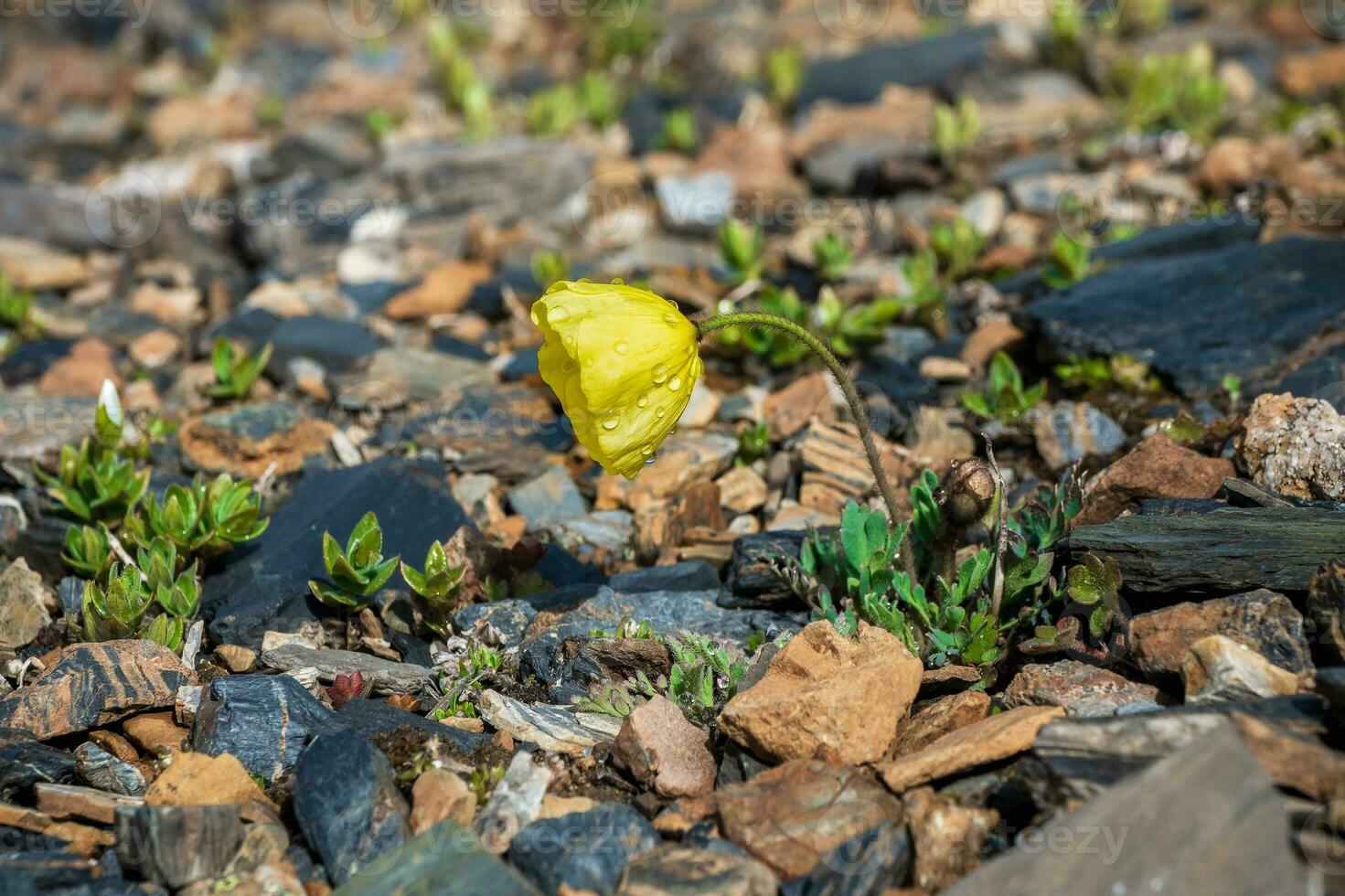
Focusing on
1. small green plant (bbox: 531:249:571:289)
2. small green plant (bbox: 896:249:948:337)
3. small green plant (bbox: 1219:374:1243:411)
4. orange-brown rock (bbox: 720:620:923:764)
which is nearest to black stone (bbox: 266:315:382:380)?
small green plant (bbox: 531:249:571:289)

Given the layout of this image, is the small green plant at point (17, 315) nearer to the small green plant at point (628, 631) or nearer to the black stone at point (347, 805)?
the small green plant at point (628, 631)

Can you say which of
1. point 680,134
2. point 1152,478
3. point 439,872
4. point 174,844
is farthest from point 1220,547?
point 680,134

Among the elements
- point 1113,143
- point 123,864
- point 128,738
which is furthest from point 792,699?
point 1113,143

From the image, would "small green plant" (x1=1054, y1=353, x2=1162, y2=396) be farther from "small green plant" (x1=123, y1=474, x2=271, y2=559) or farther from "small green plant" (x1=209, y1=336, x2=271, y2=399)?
"small green plant" (x1=209, y1=336, x2=271, y2=399)

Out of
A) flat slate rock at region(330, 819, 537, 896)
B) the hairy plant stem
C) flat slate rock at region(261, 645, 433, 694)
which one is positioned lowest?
flat slate rock at region(261, 645, 433, 694)

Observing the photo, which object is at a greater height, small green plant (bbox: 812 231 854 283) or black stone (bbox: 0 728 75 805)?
black stone (bbox: 0 728 75 805)

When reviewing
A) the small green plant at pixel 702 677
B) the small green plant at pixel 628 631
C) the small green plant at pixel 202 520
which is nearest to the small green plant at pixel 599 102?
the small green plant at pixel 202 520
